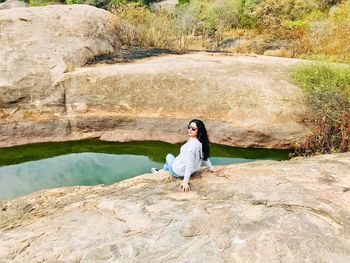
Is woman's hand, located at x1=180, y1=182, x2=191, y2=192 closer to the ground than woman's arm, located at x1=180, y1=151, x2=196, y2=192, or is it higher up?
closer to the ground

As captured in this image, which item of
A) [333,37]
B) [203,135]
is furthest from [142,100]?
[333,37]

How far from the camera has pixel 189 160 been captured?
5840 millimetres

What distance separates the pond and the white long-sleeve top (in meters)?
2.53

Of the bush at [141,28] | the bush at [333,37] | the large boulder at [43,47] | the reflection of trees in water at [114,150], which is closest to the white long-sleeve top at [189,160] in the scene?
the reflection of trees in water at [114,150]

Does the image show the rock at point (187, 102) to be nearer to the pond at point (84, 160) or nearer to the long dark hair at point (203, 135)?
the pond at point (84, 160)

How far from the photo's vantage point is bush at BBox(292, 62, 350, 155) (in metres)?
8.87

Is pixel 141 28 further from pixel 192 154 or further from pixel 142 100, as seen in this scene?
→ pixel 192 154

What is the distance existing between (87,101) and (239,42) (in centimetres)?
1009

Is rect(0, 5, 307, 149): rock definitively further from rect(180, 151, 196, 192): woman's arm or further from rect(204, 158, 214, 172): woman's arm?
rect(180, 151, 196, 192): woman's arm

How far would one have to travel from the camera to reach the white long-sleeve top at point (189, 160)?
5.83 metres

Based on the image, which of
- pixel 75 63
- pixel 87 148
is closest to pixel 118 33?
pixel 75 63

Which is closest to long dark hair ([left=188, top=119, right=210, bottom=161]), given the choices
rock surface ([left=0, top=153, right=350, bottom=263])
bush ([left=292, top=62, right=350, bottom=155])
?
rock surface ([left=0, top=153, right=350, bottom=263])

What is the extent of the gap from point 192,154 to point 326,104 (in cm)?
467

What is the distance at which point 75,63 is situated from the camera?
11.7m
